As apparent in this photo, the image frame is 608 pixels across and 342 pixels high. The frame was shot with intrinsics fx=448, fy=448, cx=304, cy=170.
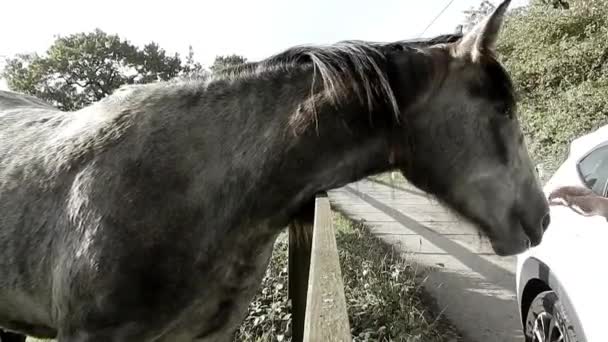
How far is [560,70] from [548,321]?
956cm

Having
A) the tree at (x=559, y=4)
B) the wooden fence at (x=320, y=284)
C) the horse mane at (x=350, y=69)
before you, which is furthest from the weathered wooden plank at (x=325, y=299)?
the tree at (x=559, y=4)

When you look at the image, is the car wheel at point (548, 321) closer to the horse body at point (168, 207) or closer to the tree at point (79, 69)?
the horse body at point (168, 207)

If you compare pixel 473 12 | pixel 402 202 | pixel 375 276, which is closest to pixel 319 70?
pixel 375 276

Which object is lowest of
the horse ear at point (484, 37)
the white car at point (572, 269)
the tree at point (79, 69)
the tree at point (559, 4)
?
the tree at point (79, 69)

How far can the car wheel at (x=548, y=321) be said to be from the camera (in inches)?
88.1

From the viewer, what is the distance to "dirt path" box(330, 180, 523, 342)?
158 inches

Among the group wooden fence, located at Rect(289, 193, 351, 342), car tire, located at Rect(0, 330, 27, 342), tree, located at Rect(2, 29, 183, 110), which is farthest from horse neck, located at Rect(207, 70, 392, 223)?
tree, located at Rect(2, 29, 183, 110)

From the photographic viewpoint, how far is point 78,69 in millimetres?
35469

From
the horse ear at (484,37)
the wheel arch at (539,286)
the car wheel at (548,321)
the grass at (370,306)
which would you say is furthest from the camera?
the grass at (370,306)

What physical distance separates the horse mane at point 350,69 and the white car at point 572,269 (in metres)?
1.22

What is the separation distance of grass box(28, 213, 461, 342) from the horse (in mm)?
1792

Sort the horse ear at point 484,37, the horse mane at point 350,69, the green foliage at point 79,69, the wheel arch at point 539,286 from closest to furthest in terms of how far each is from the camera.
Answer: the horse ear at point 484,37, the horse mane at point 350,69, the wheel arch at point 539,286, the green foliage at point 79,69

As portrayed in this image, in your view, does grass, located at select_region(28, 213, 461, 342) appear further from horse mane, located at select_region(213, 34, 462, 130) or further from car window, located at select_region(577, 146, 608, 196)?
horse mane, located at select_region(213, 34, 462, 130)

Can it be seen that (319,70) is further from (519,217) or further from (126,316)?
(126,316)
